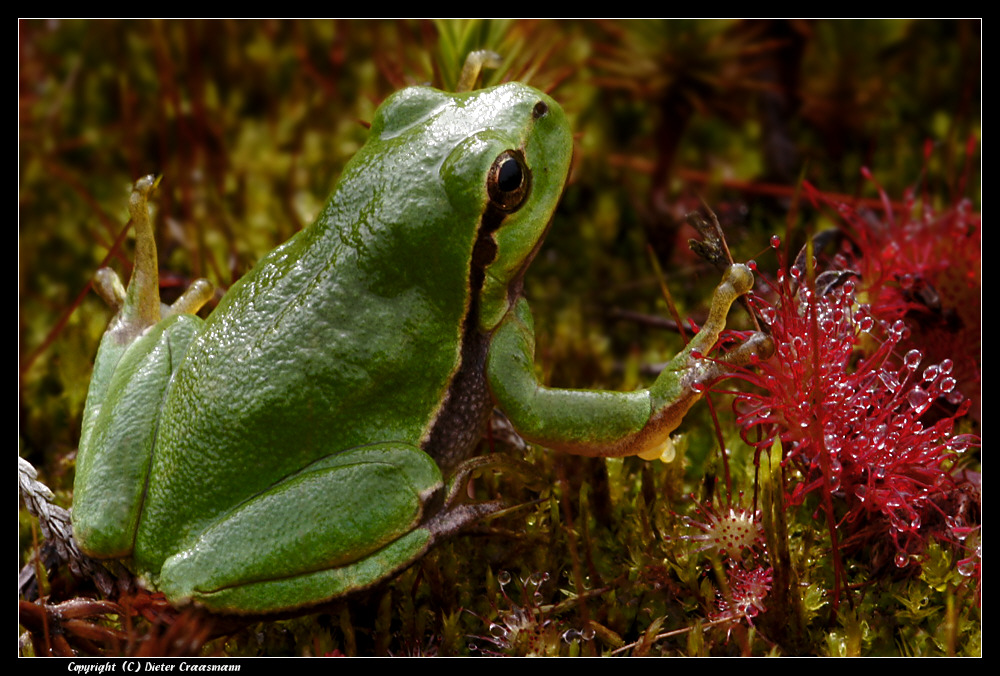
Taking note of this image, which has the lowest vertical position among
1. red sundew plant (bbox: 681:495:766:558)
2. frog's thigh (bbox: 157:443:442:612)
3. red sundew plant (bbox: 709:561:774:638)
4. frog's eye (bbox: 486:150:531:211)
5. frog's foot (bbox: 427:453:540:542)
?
red sundew plant (bbox: 709:561:774:638)

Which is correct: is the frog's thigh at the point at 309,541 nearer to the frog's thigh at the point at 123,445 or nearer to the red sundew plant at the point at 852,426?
the frog's thigh at the point at 123,445

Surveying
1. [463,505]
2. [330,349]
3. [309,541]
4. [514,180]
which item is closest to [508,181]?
[514,180]

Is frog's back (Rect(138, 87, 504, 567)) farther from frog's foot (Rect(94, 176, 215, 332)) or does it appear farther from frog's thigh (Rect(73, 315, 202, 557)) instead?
frog's foot (Rect(94, 176, 215, 332))

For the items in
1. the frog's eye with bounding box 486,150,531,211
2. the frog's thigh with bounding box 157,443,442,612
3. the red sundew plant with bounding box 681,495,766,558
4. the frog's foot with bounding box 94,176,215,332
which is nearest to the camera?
the frog's thigh with bounding box 157,443,442,612

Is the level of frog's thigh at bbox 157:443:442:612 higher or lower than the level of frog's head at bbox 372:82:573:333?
lower

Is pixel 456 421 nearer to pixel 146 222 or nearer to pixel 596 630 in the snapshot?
pixel 596 630

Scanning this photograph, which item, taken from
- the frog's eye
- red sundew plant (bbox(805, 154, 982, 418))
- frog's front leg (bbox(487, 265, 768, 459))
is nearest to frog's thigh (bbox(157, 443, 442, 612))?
frog's front leg (bbox(487, 265, 768, 459))

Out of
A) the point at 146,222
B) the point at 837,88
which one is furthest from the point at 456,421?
the point at 837,88

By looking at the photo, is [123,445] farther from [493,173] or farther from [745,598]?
[745,598]
